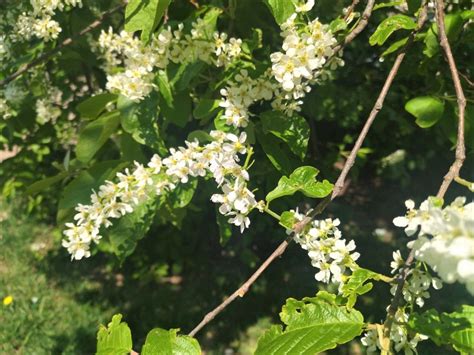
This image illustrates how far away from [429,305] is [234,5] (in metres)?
2.05

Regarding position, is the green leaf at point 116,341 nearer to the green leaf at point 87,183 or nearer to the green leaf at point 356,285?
the green leaf at point 356,285

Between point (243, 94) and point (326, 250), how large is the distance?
509 mm

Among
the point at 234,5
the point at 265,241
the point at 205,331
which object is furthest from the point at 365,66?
the point at 205,331

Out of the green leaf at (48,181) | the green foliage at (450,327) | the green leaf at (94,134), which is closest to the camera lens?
the green foliage at (450,327)

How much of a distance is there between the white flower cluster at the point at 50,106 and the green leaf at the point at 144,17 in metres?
1.44

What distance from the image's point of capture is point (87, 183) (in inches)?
79.1

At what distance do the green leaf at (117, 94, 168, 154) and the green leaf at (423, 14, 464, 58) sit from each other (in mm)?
824

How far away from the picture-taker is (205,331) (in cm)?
318

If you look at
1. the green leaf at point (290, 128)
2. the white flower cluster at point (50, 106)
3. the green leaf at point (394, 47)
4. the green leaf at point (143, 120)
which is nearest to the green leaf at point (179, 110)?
the green leaf at point (143, 120)

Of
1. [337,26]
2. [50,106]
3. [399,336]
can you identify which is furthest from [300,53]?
[50,106]

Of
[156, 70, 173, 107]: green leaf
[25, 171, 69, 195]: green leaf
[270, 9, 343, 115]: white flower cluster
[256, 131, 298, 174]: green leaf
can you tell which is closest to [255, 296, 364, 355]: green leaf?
[270, 9, 343, 115]: white flower cluster

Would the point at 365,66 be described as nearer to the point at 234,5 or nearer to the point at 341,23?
the point at 234,5

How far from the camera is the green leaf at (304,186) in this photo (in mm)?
1274

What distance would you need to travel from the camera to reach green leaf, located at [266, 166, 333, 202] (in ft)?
4.18
